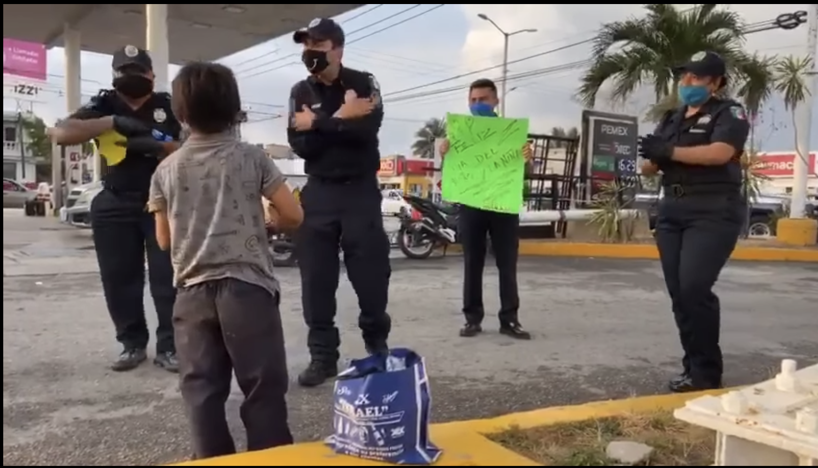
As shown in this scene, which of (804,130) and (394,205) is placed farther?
(804,130)

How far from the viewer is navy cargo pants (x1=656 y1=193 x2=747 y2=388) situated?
377 centimetres

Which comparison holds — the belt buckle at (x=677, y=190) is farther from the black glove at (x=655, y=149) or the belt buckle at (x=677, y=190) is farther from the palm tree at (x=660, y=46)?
the palm tree at (x=660, y=46)

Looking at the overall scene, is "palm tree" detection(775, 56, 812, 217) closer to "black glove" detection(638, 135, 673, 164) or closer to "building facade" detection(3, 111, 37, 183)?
"black glove" detection(638, 135, 673, 164)

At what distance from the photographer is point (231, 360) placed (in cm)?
271

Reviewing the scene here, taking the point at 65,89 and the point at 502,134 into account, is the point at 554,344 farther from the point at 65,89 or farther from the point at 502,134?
the point at 65,89

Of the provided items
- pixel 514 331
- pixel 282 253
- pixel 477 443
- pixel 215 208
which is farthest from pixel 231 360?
pixel 282 253

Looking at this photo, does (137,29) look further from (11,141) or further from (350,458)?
(350,458)

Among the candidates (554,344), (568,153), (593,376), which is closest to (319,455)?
(593,376)

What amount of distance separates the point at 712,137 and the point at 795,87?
41.2 feet

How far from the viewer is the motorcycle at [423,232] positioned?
11.5 meters

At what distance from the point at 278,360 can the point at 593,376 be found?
2149 millimetres

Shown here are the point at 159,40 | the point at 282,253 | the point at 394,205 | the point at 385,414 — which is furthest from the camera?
the point at 159,40

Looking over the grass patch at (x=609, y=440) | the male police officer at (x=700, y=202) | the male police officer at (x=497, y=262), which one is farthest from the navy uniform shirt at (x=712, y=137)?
the male police officer at (x=497, y=262)

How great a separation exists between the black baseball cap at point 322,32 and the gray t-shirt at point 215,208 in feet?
4.16
